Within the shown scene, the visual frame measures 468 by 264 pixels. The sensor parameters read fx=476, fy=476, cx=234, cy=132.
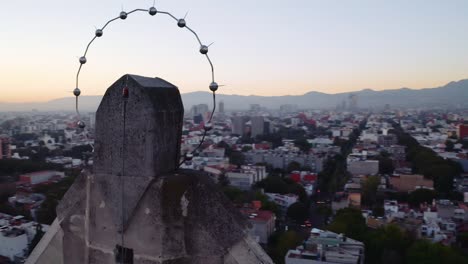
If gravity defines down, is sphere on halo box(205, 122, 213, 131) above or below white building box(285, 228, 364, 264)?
above

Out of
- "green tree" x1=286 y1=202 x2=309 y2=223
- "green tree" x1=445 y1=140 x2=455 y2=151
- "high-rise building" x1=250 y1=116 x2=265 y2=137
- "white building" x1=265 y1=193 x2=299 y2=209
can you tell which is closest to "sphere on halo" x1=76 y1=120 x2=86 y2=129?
"green tree" x1=286 y1=202 x2=309 y2=223

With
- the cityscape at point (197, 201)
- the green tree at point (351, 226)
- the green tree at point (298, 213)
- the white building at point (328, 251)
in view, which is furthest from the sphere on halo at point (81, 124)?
the green tree at point (298, 213)

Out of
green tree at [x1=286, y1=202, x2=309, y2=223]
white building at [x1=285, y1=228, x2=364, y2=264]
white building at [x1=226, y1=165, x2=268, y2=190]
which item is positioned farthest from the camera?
white building at [x1=226, y1=165, x2=268, y2=190]

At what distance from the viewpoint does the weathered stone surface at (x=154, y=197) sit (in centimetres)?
165

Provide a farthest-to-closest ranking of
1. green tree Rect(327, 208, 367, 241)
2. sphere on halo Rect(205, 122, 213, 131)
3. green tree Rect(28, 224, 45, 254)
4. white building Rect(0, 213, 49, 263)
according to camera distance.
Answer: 1. green tree Rect(327, 208, 367, 241)
2. white building Rect(0, 213, 49, 263)
3. green tree Rect(28, 224, 45, 254)
4. sphere on halo Rect(205, 122, 213, 131)

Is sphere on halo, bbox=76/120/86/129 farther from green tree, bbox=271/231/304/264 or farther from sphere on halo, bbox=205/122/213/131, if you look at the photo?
green tree, bbox=271/231/304/264

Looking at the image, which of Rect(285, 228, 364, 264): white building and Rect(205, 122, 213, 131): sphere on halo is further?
Rect(285, 228, 364, 264): white building

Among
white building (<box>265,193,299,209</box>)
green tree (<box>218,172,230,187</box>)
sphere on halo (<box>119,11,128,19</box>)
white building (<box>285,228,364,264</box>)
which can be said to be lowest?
white building (<box>265,193,299,209</box>)

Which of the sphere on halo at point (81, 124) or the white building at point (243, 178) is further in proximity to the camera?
the white building at point (243, 178)

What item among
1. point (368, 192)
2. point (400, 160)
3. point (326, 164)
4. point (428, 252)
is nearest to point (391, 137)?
point (400, 160)

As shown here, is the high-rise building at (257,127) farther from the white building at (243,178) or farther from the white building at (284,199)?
the white building at (284,199)

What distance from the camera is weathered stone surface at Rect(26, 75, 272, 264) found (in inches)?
65.1

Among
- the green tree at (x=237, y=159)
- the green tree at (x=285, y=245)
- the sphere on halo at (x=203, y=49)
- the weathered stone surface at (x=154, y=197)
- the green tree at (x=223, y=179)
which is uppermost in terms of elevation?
the sphere on halo at (x=203, y=49)

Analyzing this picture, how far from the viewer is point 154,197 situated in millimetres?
1676
